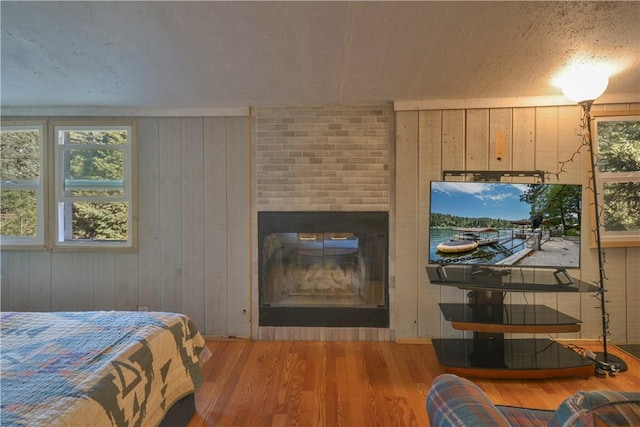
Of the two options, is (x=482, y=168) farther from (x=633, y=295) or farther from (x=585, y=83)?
(x=633, y=295)

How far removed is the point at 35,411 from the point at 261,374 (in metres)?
1.38

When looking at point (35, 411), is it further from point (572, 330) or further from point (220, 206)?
point (572, 330)

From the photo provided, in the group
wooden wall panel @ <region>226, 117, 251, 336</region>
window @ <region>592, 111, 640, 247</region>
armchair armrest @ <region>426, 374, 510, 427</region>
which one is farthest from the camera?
wooden wall panel @ <region>226, 117, 251, 336</region>

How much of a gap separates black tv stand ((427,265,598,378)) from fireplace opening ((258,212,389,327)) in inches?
19.9

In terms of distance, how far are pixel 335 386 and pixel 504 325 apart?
3.96ft

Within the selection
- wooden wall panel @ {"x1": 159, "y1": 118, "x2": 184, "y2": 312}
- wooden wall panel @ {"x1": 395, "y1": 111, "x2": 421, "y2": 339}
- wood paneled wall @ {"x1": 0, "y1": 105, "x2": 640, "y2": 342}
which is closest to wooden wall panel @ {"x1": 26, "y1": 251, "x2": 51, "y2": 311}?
wood paneled wall @ {"x1": 0, "y1": 105, "x2": 640, "y2": 342}

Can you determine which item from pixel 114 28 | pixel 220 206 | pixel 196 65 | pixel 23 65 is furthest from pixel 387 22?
pixel 23 65

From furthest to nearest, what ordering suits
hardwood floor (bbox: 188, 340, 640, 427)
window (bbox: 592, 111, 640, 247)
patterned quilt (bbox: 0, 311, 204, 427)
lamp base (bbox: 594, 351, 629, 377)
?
window (bbox: 592, 111, 640, 247), lamp base (bbox: 594, 351, 629, 377), hardwood floor (bbox: 188, 340, 640, 427), patterned quilt (bbox: 0, 311, 204, 427)

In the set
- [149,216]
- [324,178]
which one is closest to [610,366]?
[324,178]

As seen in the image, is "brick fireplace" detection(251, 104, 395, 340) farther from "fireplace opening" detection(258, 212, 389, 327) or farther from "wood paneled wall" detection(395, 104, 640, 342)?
"wood paneled wall" detection(395, 104, 640, 342)

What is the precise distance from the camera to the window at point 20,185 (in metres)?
2.75

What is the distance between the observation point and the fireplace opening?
2639mm

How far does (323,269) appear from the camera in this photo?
9.14ft

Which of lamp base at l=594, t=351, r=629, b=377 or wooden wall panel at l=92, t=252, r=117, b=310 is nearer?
lamp base at l=594, t=351, r=629, b=377
